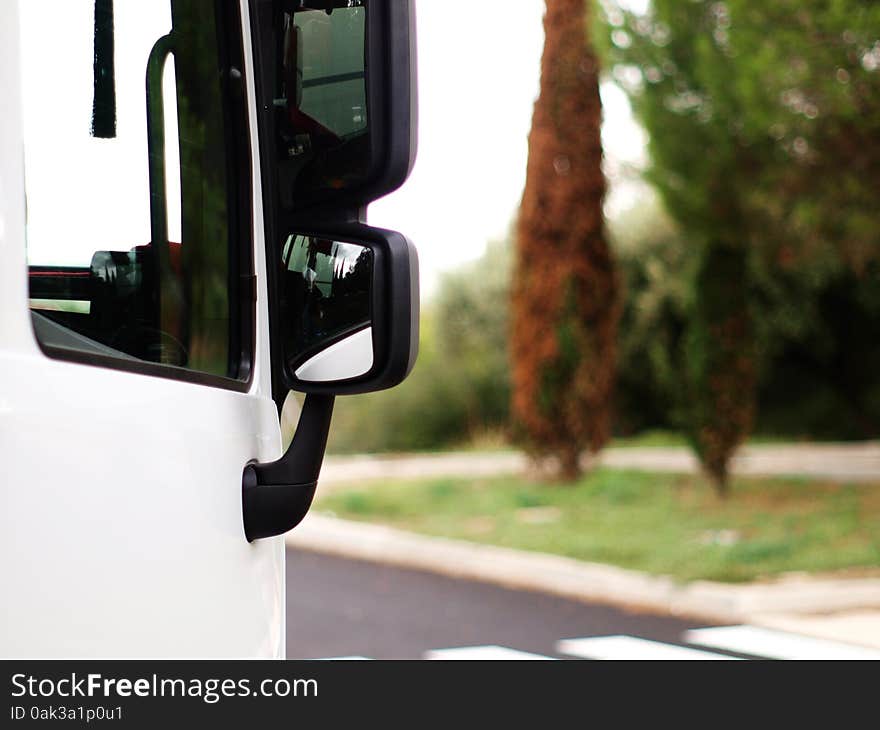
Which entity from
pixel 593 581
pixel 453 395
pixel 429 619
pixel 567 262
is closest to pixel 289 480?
pixel 429 619

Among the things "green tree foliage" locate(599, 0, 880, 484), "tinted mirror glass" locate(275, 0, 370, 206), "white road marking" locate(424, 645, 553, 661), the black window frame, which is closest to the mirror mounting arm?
the black window frame

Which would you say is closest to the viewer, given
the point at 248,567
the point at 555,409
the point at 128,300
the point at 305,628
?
the point at 128,300

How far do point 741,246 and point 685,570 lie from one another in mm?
4183

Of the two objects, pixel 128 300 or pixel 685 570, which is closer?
pixel 128 300

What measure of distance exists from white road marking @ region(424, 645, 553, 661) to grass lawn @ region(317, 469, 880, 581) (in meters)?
2.13

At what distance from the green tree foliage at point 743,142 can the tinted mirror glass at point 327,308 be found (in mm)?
7135

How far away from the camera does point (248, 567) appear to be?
2.04 m

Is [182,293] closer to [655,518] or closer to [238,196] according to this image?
[238,196]

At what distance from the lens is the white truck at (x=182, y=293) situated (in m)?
1.52

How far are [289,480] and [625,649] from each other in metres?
5.36

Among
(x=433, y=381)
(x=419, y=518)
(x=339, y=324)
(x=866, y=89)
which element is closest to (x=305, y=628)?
(x=419, y=518)

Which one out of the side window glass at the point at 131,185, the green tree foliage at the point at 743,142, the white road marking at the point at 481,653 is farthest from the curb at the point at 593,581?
the side window glass at the point at 131,185

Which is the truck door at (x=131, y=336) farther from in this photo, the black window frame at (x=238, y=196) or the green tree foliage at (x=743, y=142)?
the green tree foliage at (x=743, y=142)
